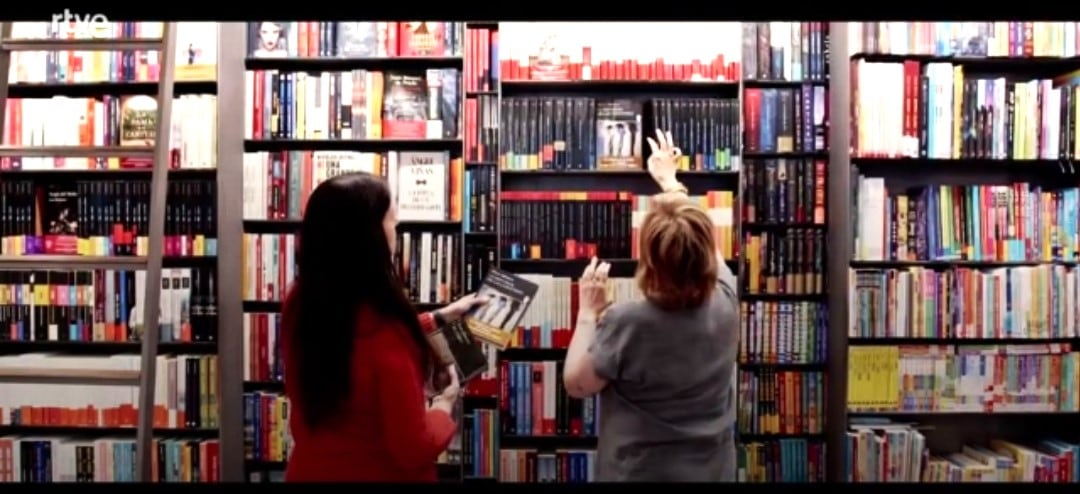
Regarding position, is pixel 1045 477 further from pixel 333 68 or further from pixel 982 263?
pixel 333 68

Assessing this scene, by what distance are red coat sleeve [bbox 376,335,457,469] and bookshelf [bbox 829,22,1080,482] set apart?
2155mm

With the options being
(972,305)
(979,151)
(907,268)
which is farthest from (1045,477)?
(979,151)

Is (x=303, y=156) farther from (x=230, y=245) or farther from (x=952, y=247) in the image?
(x=952, y=247)

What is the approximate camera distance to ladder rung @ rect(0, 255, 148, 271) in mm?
2160

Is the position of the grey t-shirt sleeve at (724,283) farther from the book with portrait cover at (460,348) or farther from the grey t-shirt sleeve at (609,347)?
the book with portrait cover at (460,348)

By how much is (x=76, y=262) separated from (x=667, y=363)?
4.74 feet

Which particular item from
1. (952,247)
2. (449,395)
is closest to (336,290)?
(449,395)

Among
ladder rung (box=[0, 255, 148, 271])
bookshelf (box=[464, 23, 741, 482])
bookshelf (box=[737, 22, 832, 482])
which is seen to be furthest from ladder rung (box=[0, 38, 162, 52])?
bookshelf (box=[737, 22, 832, 482])

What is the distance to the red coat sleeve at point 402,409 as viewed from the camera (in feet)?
5.31

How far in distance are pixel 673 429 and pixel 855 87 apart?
6.42 ft

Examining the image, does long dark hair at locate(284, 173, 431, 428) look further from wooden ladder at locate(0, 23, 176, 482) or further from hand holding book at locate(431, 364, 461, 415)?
wooden ladder at locate(0, 23, 176, 482)

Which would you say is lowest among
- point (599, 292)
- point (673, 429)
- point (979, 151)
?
point (673, 429)

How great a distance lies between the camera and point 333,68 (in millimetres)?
3615

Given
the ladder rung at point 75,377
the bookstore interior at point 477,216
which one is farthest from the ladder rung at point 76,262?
the bookstore interior at point 477,216
